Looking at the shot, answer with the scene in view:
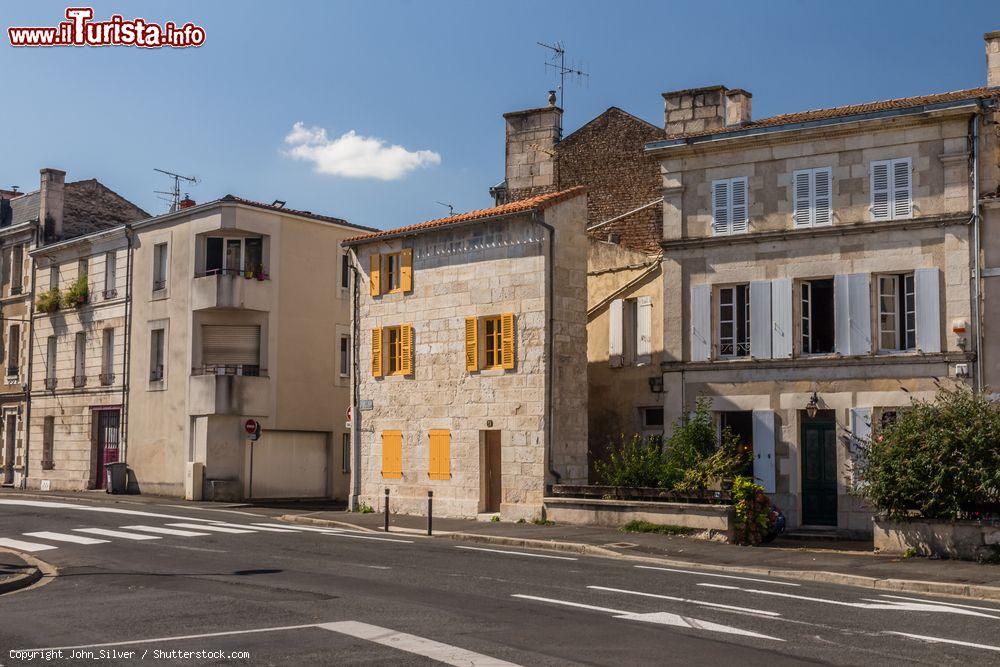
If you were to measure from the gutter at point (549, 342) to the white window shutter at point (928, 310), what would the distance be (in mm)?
7277

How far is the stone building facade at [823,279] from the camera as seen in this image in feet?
70.1

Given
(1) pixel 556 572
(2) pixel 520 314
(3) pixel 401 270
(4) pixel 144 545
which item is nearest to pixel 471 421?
(2) pixel 520 314

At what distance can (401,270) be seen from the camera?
27.2m

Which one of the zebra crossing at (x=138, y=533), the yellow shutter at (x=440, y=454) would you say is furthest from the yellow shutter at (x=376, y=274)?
the zebra crossing at (x=138, y=533)

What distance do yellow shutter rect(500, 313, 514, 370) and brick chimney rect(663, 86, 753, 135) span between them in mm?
7453

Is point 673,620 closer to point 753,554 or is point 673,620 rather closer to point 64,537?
point 753,554

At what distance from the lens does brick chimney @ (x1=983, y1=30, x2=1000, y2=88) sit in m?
24.0

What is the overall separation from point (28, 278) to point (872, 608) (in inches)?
1463

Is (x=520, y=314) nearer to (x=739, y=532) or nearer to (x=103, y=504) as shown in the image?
(x=739, y=532)

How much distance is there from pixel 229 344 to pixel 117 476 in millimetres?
5654

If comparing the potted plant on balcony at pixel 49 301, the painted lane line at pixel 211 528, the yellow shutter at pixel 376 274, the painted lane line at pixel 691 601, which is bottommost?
the painted lane line at pixel 211 528

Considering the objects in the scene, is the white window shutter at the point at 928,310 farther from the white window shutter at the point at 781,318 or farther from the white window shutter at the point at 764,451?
the white window shutter at the point at 764,451

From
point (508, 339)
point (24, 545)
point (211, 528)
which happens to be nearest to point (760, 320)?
point (508, 339)

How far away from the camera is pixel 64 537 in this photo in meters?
19.6
